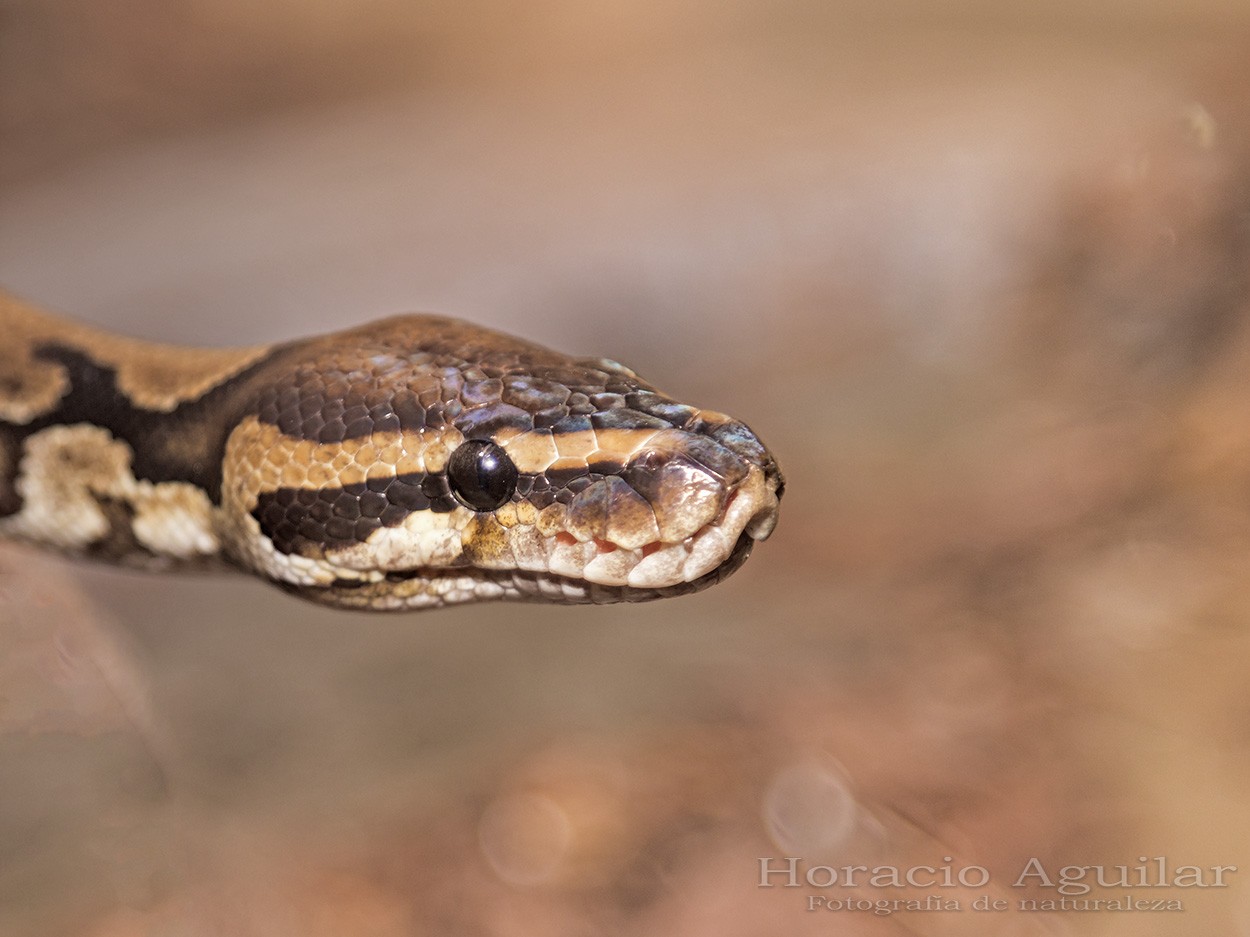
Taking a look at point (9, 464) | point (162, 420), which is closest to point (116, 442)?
point (162, 420)

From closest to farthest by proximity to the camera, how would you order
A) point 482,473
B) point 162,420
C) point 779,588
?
point 482,473
point 162,420
point 779,588

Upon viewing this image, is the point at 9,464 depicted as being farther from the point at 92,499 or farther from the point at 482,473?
the point at 482,473

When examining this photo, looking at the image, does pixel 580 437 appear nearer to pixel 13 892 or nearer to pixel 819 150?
pixel 13 892

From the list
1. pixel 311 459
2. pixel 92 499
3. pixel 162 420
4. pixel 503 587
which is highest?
pixel 311 459

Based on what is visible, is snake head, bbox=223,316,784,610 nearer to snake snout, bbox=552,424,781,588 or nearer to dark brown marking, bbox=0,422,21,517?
snake snout, bbox=552,424,781,588

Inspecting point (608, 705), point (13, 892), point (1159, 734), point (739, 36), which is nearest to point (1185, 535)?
point (1159, 734)

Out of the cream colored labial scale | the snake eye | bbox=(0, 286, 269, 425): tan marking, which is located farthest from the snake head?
bbox=(0, 286, 269, 425): tan marking
